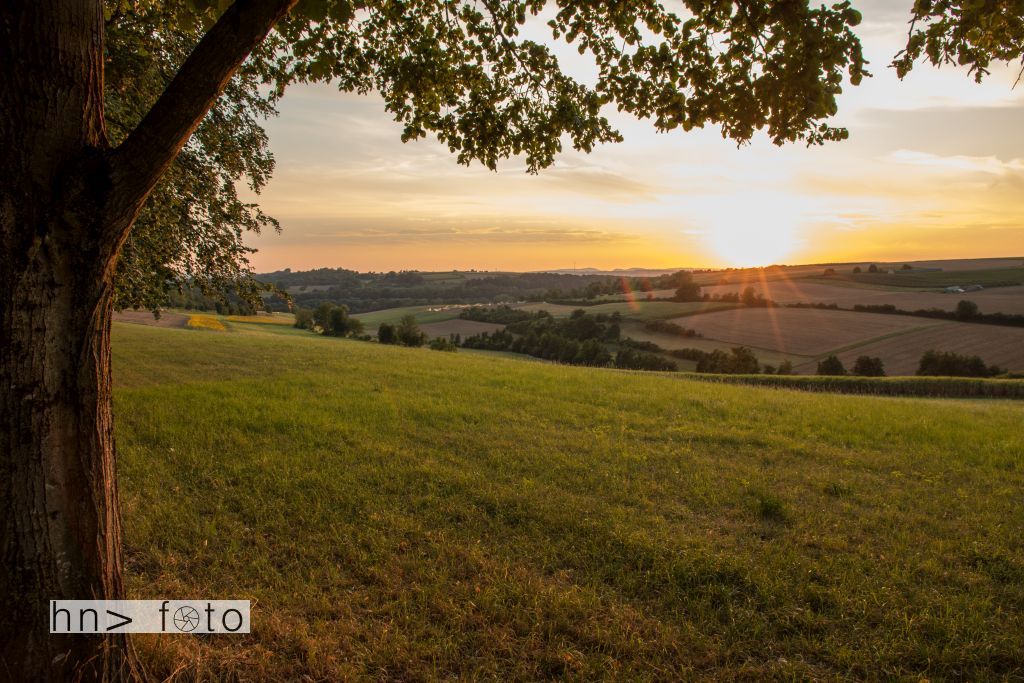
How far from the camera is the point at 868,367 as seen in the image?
4347cm

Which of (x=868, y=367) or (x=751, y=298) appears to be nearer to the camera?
(x=868, y=367)

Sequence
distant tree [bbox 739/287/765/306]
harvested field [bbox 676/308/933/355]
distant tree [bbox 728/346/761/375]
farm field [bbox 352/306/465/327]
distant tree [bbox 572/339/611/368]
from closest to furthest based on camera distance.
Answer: distant tree [bbox 728/346/761/375] < harvested field [bbox 676/308/933/355] < distant tree [bbox 572/339/611/368] < distant tree [bbox 739/287/765/306] < farm field [bbox 352/306/465/327]

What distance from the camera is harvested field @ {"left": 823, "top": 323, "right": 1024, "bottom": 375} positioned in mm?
43031

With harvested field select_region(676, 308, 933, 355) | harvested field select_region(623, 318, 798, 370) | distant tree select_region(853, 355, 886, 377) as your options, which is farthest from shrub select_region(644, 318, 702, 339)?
distant tree select_region(853, 355, 886, 377)

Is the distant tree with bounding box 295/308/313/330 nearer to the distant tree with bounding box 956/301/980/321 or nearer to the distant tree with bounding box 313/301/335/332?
the distant tree with bounding box 313/301/335/332

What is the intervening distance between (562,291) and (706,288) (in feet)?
106

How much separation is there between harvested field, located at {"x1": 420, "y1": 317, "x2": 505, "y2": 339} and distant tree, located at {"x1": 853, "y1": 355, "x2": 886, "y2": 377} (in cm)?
4433

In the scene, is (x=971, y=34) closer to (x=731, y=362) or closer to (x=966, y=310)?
(x=731, y=362)

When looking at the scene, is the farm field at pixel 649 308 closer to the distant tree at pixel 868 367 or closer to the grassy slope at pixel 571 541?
the distant tree at pixel 868 367

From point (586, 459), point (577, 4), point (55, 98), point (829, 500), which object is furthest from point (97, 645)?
point (829, 500)

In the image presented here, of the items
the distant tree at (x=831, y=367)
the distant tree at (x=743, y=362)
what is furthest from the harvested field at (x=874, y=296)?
the distant tree at (x=743, y=362)

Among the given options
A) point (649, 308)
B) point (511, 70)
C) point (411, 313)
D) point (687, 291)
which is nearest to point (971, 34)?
point (511, 70)

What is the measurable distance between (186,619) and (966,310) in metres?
74.5

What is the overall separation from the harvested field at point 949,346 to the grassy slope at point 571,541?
130ft
